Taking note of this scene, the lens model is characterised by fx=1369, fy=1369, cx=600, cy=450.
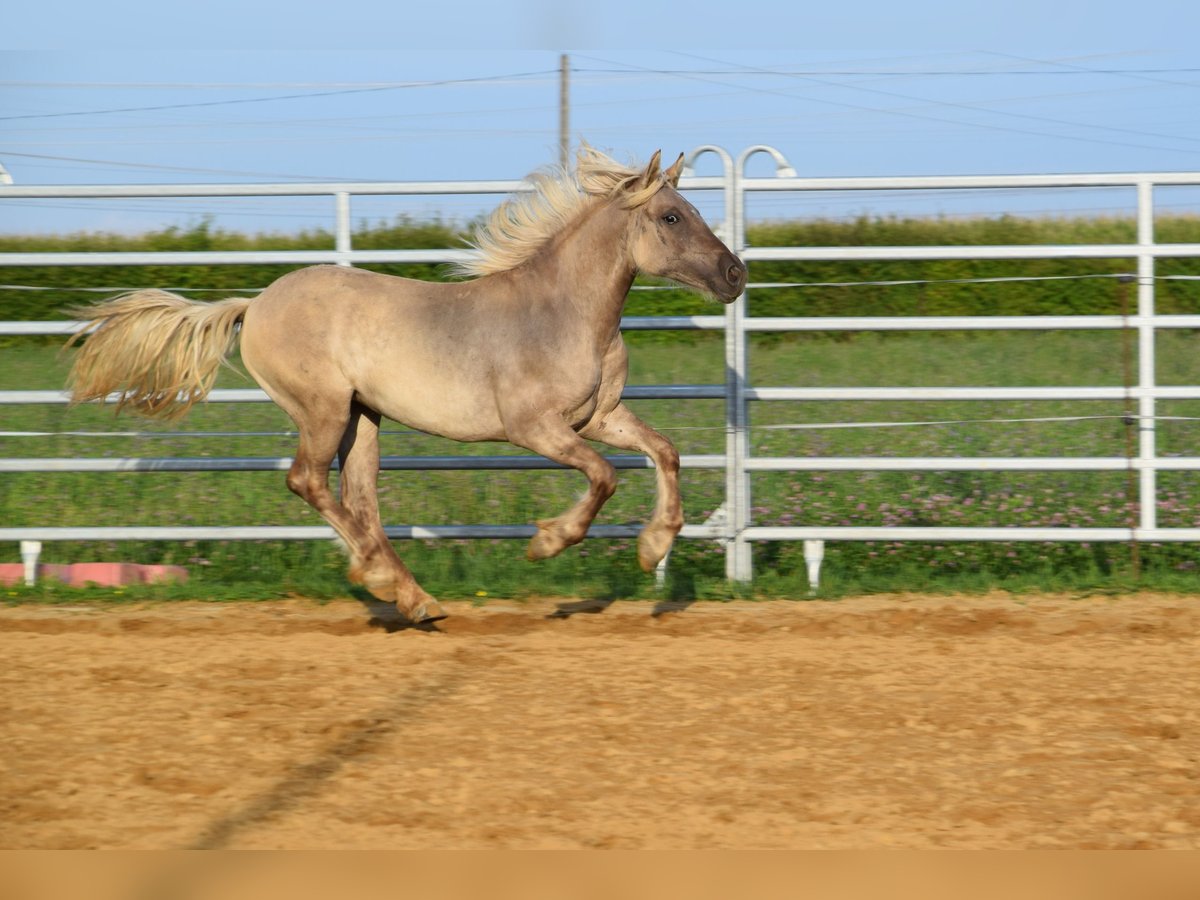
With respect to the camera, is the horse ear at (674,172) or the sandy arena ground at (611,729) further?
the horse ear at (674,172)

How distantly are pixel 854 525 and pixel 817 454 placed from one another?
2062mm

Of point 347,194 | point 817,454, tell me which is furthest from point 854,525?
point 347,194

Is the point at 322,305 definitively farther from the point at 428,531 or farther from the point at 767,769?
the point at 767,769

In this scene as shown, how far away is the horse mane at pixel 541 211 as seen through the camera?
241 inches

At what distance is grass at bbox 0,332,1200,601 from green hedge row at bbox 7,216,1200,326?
175cm

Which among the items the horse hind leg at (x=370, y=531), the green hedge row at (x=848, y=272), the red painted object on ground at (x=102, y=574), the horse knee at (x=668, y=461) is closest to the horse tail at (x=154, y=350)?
the horse hind leg at (x=370, y=531)

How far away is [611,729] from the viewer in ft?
14.2

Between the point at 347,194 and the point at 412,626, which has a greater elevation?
the point at 347,194

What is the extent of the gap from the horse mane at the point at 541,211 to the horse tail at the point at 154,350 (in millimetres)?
1117

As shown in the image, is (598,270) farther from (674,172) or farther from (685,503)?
(685,503)

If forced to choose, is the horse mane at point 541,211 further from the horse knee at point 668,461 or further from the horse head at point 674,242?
the horse knee at point 668,461

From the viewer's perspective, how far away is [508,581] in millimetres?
6969

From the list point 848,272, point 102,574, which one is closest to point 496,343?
point 102,574

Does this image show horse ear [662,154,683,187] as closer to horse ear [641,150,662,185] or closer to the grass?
horse ear [641,150,662,185]
